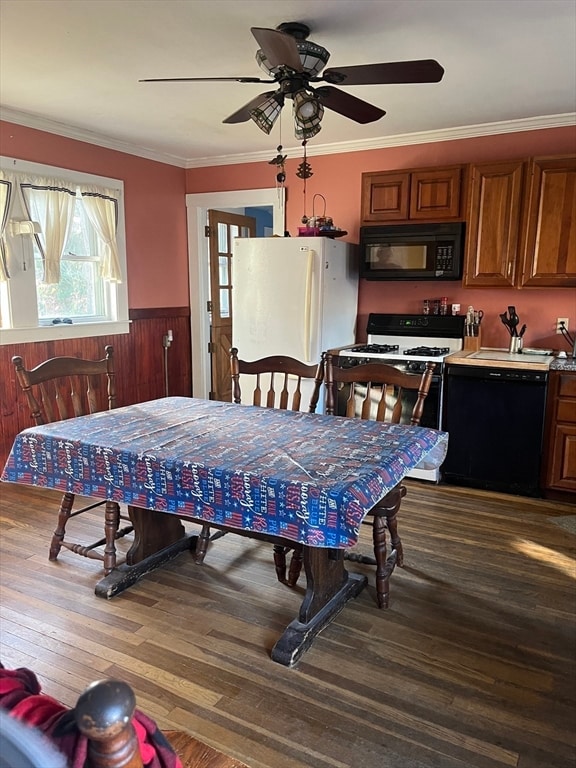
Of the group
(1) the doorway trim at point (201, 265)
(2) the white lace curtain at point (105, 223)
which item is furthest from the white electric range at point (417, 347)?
(2) the white lace curtain at point (105, 223)

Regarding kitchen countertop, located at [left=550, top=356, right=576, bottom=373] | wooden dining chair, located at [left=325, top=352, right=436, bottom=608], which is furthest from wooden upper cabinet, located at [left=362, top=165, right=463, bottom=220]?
wooden dining chair, located at [left=325, top=352, right=436, bottom=608]

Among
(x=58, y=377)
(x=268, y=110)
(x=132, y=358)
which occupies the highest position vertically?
(x=268, y=110)

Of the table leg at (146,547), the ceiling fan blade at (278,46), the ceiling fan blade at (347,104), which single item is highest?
the ceiling fan blade at (278,46)

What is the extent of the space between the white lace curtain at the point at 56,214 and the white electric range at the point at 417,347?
200 cm

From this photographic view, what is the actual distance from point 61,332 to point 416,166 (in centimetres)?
293

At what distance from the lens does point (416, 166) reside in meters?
4.25

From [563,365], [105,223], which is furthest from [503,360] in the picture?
[105,223]

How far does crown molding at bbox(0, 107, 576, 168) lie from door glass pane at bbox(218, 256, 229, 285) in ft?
2.87

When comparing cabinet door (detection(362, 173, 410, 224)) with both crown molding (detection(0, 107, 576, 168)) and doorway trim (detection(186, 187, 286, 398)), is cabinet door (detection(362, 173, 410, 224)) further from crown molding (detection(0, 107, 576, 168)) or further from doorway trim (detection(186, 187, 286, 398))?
doorway trim (detection(186, 187, 286, 398))

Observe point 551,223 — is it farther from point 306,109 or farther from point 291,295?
point 306,109

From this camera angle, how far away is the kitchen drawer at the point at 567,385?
3350mm

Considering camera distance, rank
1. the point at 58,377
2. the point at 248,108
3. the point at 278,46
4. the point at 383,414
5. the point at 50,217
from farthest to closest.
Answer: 1. the point at 50,217
2. the point at 58,377
3. the point at 383,414
4. the point at 248,108
5. the point at 278,46

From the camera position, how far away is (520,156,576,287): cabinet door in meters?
3.45

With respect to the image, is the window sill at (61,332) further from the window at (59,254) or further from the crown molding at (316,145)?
the crown molding at (316,145)
